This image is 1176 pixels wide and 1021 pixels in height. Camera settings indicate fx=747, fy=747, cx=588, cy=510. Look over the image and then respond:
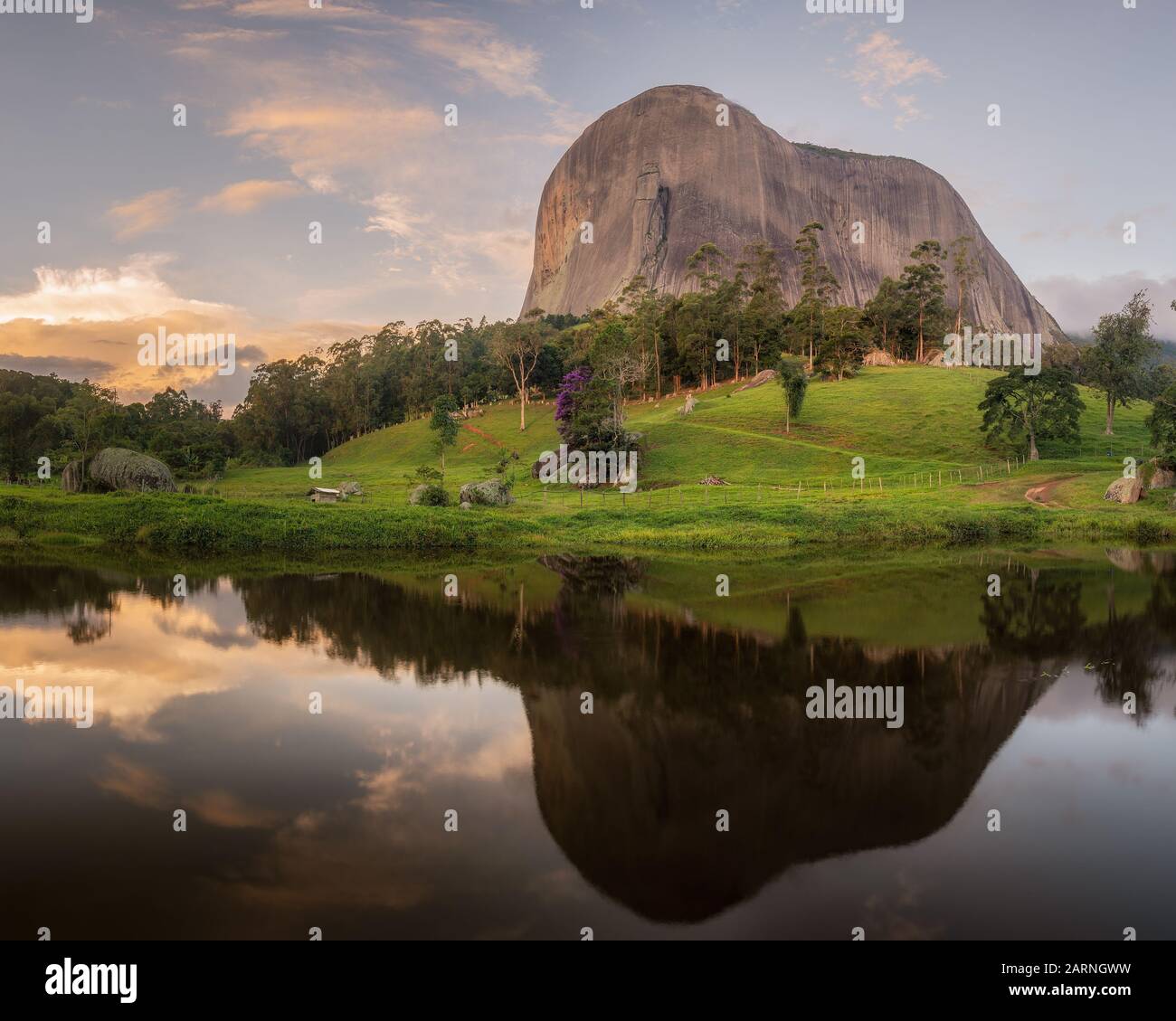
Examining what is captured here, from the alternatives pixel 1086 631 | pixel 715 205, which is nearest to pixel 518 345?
pixel 1086 631

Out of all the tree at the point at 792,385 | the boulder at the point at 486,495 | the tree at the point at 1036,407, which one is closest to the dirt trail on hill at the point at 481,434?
the tree at the point at 792,385

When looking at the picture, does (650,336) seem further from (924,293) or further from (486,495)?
(486,495)

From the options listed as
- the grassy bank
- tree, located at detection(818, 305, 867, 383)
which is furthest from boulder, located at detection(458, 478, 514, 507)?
tree, located at detection(818, 305, 867, 383)

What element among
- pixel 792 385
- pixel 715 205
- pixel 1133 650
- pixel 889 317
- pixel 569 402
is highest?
pixel 715 205

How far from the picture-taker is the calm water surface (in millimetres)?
7422

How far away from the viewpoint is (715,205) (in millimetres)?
167000

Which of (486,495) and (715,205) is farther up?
(715,205)

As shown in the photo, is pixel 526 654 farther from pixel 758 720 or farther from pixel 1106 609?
pixel 1106 609

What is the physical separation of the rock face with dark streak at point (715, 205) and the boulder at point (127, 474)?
128019 millimetres

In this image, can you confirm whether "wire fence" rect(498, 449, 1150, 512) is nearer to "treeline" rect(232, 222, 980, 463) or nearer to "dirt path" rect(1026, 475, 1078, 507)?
"dirt path" rect(1026, 475, 1078, 507)

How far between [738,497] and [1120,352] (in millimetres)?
36648

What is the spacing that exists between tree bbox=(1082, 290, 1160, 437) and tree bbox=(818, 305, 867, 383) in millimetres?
23005
